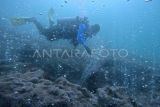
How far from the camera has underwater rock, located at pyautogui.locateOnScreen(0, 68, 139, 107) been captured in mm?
5086

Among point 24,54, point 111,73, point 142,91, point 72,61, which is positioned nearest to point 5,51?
point 24,54

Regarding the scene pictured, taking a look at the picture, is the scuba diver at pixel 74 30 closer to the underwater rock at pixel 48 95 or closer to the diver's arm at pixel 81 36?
the diver's arm at pixel 81 36

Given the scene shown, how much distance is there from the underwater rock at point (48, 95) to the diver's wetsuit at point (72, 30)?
4.17m

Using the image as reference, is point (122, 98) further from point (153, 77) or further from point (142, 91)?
point (153, 77)

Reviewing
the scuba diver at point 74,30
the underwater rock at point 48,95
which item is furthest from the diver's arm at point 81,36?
the underwater rock at point 48,95

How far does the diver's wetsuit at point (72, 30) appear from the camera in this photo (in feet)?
33.7

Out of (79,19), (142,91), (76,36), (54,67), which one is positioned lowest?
(142,91)

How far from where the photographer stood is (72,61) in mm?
11648

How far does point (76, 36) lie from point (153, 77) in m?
4.15

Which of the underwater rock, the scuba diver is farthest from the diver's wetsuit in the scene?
the underwater rock

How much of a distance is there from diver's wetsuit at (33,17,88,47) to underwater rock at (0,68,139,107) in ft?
13.7

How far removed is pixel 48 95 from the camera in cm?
528

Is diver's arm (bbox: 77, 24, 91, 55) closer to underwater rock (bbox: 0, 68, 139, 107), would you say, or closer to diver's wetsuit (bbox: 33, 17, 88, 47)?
diver's wetsuit (bbox: 33, 17, 88, 47)

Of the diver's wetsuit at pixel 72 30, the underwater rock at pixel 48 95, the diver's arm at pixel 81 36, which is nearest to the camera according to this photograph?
the underwater rock at pixel 48 95
